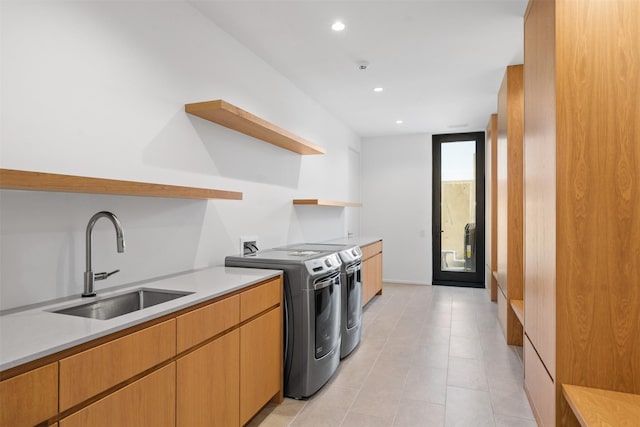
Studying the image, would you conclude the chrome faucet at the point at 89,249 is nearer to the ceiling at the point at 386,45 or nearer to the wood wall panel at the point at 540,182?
the ceiling at the point at 386,45

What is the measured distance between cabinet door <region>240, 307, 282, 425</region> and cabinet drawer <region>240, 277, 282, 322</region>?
56 mm

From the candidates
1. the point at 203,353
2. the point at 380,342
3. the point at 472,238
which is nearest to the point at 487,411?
the point at 380,342

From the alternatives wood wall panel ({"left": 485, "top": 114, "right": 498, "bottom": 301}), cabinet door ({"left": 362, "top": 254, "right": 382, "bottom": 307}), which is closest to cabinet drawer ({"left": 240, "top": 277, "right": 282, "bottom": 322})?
cabinet door ({"left": 362, "top": 254, "right": 382, "bottom": 307})

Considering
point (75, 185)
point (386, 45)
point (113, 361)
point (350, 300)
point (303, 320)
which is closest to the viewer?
point (113, 361)

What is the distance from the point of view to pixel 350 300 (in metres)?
3.41

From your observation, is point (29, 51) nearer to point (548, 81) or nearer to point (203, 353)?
point (203, 353)

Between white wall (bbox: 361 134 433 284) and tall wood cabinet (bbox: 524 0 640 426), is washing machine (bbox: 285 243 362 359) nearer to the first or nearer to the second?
tall wood cabinet (bbox: 524 0 640 426)

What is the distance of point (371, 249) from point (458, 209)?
2423mm

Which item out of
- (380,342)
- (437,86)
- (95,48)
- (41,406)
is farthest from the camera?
(437,86)

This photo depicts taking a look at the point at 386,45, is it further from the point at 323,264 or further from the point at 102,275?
the point at 102,275

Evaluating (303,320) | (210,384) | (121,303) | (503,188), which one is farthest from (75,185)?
(503,188)

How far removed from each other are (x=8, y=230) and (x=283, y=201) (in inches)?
99.1

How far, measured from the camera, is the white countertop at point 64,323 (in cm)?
109

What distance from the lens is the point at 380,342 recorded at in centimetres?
374
